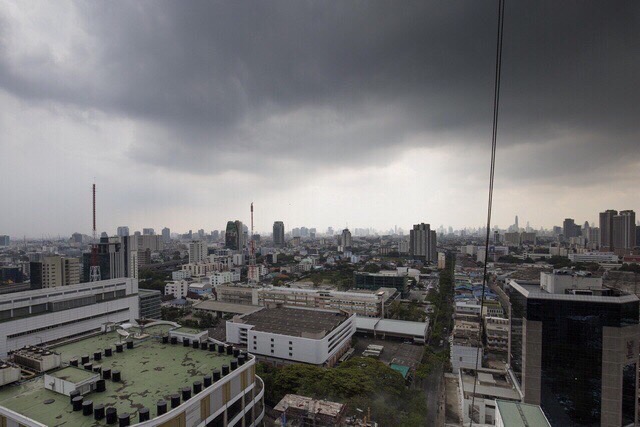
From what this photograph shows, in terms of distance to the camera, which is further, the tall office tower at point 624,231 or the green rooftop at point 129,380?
the tall office tower at point 624,231

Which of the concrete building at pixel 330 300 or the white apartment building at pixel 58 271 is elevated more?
the white apartment building at pixel 58 271

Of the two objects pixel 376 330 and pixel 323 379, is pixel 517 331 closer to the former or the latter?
pixel 323 379

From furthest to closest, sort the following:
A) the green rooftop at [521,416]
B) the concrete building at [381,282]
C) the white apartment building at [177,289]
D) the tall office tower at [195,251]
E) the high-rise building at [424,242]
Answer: the high-rise building at [424,242] < the tall office tower at [195,251] < the white apartment building at [177,289] < the concrete building at [381,282] < the green rooftop at [521,416]

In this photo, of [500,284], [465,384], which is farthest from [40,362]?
[500,284]

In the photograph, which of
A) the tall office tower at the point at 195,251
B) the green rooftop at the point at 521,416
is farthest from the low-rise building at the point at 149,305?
the tall office tower at the point at 195,251

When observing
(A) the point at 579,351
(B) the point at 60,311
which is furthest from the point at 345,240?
(A) the point at 579,351

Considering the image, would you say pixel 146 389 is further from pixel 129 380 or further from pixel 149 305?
pixel 149 305

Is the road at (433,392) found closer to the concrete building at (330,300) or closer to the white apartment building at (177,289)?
the concrete building at (330,300)
